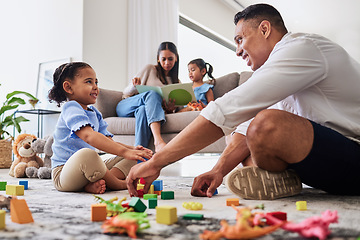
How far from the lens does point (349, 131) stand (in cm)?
104

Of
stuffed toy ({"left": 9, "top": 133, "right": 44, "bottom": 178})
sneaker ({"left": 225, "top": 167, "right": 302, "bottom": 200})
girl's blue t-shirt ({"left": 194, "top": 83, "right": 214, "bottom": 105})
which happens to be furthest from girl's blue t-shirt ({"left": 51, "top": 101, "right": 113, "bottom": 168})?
girl's blue t-shirt ({"left": 194, "top": 83, "right": 214, "bottom": 105})

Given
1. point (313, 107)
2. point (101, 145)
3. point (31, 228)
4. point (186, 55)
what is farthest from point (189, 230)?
point (186, 55)

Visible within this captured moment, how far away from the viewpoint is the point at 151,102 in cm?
280

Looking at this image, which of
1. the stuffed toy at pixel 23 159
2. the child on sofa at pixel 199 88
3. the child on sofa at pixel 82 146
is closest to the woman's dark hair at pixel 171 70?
the child on sofa at pixel 199 88

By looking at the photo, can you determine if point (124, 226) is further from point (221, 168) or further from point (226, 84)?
point (226, 84)

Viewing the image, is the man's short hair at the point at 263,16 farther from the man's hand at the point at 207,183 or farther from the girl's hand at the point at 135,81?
the girl's hand at the point at 135,81

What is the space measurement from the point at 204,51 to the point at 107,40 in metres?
2.75

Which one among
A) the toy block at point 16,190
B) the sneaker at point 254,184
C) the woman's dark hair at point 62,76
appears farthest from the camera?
the woman's dark hair at point 62,76

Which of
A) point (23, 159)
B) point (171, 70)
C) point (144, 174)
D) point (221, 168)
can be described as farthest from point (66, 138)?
point (171, 70)

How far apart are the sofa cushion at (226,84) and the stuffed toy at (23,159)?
1.68 meters

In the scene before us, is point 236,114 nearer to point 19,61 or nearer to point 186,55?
point 19,61

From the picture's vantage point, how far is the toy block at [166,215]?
70 cm

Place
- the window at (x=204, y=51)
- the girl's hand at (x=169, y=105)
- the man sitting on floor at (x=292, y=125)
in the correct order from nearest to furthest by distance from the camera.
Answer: the man sitting on floor at (x=292, y=125)
the girl's hand at (x=169, y=105)
the window at (x=204, y=51)

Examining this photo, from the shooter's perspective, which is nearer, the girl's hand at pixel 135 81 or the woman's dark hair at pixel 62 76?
the woman's dark hair at pixel 62 76
